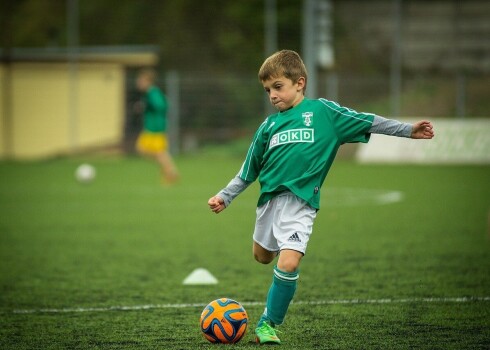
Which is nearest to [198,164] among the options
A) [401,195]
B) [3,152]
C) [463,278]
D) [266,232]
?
[3,152]

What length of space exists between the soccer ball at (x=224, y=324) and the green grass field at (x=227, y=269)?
86 millimetres

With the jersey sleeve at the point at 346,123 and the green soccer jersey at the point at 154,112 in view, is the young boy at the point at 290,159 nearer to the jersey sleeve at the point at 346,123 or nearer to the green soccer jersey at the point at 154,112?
the jersey sleeve at the point at 346,123

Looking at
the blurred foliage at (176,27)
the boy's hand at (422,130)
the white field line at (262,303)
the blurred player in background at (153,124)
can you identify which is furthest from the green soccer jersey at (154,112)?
the boy's hand at (422,130)

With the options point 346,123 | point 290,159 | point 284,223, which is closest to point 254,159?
point 290,159

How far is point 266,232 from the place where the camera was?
5438mm

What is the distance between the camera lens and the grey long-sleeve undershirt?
534cm

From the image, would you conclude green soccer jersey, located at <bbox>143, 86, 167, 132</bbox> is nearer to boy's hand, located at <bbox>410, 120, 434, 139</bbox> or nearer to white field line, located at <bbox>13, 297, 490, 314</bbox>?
white field line, located at <bbox>13, 297, 490, 314</bbox>

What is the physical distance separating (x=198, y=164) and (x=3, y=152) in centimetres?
755

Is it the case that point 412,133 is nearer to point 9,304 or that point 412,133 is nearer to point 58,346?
point 58,346

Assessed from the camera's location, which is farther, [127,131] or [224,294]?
[127,131]

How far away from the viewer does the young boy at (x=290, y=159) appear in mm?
5246

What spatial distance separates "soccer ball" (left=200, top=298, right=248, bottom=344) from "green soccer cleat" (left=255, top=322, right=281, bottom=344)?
0.43 feet

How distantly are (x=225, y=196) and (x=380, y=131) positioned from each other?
0.97 m

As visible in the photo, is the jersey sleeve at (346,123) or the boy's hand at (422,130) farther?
the jersey sleeve at (346,123)
